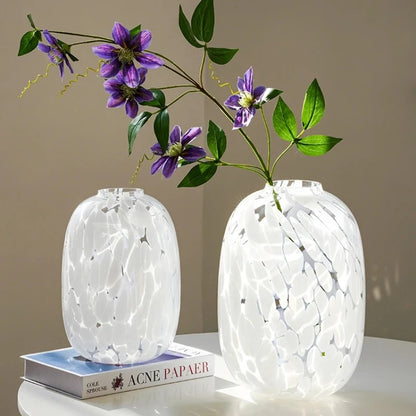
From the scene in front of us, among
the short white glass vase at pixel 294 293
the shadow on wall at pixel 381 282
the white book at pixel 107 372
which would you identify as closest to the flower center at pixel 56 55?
the short white glass vase at pixel 294 293

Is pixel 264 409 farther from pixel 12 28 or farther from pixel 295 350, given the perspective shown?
pixel 12 28

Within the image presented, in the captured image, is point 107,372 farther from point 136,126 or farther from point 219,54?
point 219,54

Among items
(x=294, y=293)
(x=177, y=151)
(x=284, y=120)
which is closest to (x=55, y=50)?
(x=177, y=151)

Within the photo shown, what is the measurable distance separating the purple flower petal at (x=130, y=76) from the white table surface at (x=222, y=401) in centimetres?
43

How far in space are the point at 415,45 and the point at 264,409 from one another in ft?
4.62

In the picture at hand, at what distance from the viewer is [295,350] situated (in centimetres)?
102

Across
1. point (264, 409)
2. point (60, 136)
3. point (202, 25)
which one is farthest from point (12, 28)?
point (264, 409)

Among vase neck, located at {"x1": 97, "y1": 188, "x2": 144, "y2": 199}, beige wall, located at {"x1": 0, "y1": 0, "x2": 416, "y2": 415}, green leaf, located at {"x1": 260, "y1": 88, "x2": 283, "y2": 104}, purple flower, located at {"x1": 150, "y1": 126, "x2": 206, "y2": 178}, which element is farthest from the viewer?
beige wall, located at {"x1": 0, "y1": 0, "x2": 416, "y2": 415}

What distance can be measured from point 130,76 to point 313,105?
242 mm

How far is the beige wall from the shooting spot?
2.24 meters

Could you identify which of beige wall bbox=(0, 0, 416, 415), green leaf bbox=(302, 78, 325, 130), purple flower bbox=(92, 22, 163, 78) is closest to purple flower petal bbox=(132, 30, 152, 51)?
purple flower bbox=(92, 22, 163, 78)

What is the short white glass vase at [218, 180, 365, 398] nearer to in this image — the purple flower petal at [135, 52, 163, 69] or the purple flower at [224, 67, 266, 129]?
the purple flower at [224, 67, 266, 129]

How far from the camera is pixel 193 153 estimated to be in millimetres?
1097

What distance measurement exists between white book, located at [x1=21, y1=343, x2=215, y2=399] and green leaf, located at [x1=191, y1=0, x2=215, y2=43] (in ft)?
1.58
